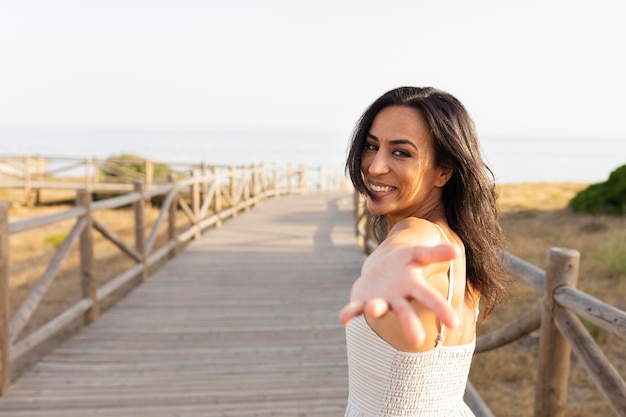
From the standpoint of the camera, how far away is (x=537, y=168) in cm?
8488

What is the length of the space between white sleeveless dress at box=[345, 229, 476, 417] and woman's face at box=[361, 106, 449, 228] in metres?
0.28

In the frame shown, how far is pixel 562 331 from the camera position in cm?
270

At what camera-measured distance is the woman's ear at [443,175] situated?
1.39 meters

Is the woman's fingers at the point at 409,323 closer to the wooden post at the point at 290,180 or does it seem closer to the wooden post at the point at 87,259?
the wooden post at the point at 87,259

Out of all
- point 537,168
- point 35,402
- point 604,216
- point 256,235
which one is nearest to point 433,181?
point 35,402

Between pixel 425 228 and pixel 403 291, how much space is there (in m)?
0.37

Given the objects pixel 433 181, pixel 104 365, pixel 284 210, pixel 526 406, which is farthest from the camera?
pixel 284 210

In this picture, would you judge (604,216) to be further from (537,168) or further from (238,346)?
(537,168)

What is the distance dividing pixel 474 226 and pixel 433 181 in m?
0.16

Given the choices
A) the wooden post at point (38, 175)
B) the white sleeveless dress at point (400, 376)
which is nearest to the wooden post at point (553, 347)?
the white sleeveless dress at point (400, 376)

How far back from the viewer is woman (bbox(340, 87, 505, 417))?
1253 millimetres

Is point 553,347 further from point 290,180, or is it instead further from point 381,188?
point 290,180

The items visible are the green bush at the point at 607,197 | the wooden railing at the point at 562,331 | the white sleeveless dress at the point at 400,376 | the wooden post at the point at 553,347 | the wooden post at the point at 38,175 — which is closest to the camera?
the white sleeveless dress at the point at 400,376

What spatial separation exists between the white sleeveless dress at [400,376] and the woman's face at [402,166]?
28cm
